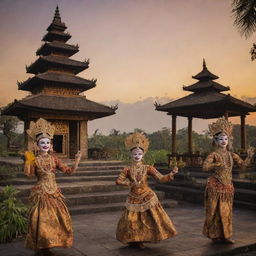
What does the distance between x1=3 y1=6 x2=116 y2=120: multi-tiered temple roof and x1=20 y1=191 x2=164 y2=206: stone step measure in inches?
334

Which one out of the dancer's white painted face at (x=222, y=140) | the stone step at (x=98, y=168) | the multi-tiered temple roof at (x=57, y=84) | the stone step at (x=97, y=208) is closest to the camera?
the dancer's white painted face at (x=222, y=140)

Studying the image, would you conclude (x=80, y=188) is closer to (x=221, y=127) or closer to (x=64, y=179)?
(x=64, y=179)

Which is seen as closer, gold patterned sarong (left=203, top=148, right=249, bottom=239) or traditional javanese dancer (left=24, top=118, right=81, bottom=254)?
traditional javanese dancer (left=24, top=118, right=81, bottom=254)

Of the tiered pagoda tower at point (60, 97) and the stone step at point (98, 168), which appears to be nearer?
the stone step at point (98, 168)

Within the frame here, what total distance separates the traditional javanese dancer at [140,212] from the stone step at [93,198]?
12.6 feet

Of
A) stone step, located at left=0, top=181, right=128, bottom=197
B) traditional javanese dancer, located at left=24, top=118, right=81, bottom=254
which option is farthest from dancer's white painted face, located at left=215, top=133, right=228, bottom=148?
stone step, located at left=0, top=181, right=128, bottom=197

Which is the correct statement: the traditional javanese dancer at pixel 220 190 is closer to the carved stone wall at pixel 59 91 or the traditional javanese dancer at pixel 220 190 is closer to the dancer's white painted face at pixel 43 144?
the dancer's white painted face at pixel 43 144

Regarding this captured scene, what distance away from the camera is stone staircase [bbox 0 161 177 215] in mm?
8594

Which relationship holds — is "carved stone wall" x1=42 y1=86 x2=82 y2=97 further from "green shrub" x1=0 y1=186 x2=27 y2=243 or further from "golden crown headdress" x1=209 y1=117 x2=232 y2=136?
"golden crown headdress" x1=209 y1=117 x2=232 y2=136

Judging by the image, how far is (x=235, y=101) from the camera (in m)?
16.4

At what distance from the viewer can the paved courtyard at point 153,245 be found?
4.90 metres

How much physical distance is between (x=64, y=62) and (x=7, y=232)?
14.9 metres

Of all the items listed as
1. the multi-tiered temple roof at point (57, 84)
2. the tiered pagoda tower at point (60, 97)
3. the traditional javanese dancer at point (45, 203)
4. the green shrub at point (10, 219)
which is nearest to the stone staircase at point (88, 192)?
the green shrub at point (10, 219)

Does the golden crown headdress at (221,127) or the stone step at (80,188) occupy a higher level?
the golden crown headdress at (221,127)
